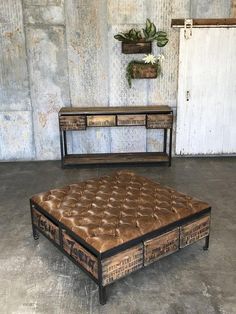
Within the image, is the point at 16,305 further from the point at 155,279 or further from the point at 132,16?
the point at 132,16

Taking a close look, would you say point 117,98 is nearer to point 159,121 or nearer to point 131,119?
point 131,119

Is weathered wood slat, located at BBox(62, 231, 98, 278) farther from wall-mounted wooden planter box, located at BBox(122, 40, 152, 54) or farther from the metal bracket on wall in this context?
the metal bracket on wall

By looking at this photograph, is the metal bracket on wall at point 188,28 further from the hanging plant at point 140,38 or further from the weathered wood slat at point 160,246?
the weathered wood slat at point 160,246

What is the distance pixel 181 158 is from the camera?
5492 millimetres

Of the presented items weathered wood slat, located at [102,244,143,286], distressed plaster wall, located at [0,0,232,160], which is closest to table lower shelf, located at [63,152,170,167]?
distressed plaster wall, located at [0,0,232,160]

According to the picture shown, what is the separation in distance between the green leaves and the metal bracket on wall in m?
0.31

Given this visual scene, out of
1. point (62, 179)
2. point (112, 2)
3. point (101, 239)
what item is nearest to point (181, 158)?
point (62, 179)

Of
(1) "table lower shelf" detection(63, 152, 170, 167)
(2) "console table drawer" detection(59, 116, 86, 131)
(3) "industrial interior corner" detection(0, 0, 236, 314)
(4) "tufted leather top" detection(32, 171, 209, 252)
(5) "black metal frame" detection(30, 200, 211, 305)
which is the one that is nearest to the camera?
(5) "black metal frame" detection(30, 200, 211, 305)

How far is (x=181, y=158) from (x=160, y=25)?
206 cm

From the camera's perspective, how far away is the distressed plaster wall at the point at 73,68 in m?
4.91

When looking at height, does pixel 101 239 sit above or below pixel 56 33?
below

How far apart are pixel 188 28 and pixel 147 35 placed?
63 cm

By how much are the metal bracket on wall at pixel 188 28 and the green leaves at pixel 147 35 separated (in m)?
0.31

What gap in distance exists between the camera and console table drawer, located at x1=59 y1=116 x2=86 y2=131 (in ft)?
15.9
